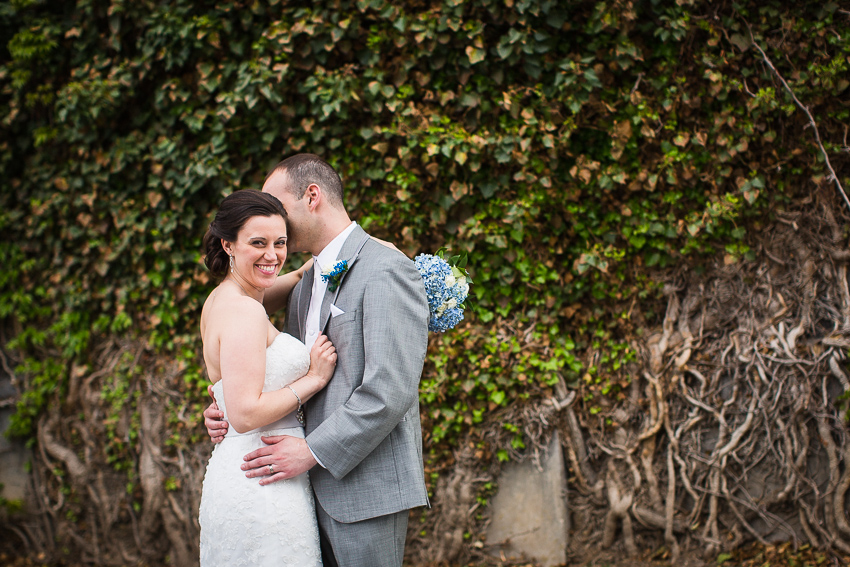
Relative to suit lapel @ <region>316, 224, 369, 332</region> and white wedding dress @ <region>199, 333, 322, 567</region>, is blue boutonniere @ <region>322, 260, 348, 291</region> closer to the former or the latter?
suit lapel @ <region>316, 224, 369, 332</region>

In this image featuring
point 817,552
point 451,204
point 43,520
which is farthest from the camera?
point 43,520

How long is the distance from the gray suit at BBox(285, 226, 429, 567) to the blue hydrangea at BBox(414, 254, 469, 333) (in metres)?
0.13

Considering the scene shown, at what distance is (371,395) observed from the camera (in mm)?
1996

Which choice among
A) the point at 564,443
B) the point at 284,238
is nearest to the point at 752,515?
the point at 564,443

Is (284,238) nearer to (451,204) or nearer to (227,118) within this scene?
(451,204)

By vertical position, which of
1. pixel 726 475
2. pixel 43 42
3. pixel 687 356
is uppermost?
pixel 43 42

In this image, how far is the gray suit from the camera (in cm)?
200

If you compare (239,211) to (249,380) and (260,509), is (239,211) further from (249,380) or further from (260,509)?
(260,509)

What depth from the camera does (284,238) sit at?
220cm

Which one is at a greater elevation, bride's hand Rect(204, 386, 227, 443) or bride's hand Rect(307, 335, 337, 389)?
bride's hand Rect(307, 335, 337, 389)

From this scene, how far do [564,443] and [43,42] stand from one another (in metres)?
4.69

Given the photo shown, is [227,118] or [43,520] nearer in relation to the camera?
[227,118]

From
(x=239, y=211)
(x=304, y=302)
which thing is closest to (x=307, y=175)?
(x=239, y=211)

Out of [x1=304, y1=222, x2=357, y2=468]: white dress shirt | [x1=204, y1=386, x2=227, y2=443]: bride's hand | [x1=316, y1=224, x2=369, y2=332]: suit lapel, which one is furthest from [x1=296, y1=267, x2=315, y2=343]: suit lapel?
[x1=204, y1=386, x2=227, y2=443]: bride's hand
